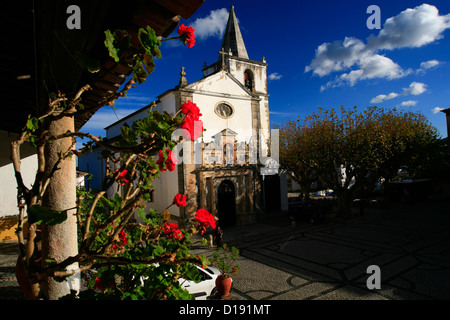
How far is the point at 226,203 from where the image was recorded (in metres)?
20.5

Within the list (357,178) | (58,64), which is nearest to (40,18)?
(58,64)

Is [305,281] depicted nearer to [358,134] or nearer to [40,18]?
[40,18]

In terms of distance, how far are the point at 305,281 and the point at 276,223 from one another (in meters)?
11.0

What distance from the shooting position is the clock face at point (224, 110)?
66.6 feet

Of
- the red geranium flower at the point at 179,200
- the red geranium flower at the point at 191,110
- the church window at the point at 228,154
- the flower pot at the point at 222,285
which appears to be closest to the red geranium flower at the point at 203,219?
the red geranium flower at the point at 179,200

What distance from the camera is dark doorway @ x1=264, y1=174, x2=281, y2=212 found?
2303 centimetres

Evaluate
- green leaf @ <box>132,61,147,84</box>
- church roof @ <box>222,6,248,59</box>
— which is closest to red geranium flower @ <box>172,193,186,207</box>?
green leaf @ <box>132,61,147,84</box>

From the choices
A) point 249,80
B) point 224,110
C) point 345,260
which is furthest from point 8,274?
point 249,80

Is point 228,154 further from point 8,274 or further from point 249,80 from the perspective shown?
point 8,274

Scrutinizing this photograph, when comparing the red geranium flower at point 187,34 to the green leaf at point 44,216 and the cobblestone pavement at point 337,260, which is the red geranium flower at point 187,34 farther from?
the cobblestone pavement at point 337,260

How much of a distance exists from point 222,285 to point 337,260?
6.21m

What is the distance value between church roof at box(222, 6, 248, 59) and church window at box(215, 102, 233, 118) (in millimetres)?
7283

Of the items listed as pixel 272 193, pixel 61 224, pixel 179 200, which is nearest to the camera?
pixel 61 224

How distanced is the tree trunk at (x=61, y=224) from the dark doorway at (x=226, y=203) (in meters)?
17.5
